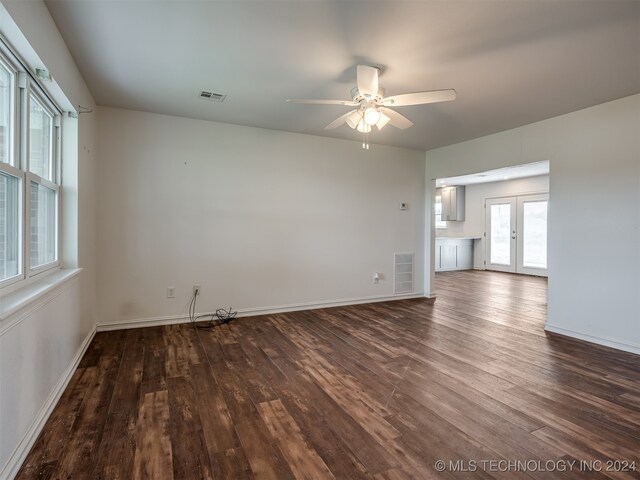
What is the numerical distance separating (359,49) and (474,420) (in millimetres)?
2574

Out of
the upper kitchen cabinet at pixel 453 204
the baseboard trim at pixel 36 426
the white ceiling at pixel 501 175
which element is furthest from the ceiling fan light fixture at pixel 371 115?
the upper kitchen cabinet at pixel 453 204

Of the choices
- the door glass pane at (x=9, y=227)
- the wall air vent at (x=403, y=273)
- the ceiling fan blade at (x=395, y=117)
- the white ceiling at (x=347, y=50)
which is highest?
the white ceiling at (x=347, y=50)

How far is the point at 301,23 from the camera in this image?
6.92 feet

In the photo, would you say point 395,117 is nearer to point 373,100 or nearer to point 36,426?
point 373,100

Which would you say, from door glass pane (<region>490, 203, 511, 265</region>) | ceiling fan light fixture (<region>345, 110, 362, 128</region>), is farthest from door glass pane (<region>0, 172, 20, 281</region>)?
door glass pane (<region>490, 203, 511, 265</region>)

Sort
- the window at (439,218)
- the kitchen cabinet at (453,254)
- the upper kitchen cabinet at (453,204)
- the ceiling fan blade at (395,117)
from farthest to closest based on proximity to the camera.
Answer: the window at (439,218) → the upper kitchen cabinet at (453,204) → the kitchen cabinet at (453,254) → the ceiling fan blade at (395,117)

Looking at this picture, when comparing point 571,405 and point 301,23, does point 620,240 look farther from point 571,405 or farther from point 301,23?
point 301,23

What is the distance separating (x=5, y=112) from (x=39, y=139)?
610 millimetres

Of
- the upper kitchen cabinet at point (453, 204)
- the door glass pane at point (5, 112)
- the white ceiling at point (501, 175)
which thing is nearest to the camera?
the door glass pane at point (5, 112)

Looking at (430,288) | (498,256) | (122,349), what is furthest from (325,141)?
(498,256)

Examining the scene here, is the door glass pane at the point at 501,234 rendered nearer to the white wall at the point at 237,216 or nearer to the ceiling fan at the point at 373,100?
the white wall at the point at 237,216

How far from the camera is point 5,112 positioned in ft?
5.97

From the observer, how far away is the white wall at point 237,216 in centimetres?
373

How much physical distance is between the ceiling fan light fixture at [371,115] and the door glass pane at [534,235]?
23.1 ft
